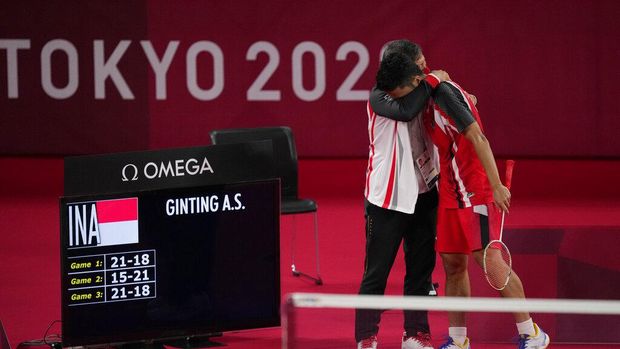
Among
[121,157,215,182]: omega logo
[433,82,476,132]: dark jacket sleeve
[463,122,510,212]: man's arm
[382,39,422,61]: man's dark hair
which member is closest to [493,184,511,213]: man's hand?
[463,122,510,212]: man's arm

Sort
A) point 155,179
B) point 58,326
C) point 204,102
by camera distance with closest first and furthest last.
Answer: point 155,179, point 58,326, point 204,102

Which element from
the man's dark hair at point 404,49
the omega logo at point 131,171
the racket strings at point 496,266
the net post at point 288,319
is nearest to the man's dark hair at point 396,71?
the man's dark hair at point 404,49

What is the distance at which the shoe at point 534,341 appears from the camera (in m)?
5.02

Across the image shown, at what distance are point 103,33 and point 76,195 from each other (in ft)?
20.6

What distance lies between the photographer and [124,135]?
10570 millimetres

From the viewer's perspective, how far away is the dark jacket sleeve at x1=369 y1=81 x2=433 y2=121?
487 centimetres

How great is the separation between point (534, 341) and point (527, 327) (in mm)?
73

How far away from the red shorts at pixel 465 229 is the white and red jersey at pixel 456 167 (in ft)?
0.10

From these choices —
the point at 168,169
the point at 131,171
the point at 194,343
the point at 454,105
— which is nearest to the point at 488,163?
the point at 454,105

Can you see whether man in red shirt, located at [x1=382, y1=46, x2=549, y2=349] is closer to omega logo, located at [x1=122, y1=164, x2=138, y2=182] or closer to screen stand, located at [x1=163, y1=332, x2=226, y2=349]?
screen stand, located at [x1=163, y1=332, x2=226, y2=349]

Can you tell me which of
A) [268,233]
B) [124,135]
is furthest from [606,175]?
[268,233]

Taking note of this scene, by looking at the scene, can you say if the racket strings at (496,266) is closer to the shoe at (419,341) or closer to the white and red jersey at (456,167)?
the white and red jersey at (456,167)

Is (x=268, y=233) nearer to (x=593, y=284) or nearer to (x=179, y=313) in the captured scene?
(x=179, y=313)

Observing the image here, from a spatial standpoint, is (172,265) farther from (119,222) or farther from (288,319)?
(288,319)
